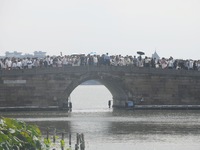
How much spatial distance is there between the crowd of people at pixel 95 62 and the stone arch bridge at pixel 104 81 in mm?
788

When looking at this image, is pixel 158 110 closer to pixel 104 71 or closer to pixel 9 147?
pixel 104 71

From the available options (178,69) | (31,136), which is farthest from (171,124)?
(31,136)

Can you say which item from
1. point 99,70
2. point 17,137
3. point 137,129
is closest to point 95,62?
point 99,70

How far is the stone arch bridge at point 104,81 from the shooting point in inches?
2013

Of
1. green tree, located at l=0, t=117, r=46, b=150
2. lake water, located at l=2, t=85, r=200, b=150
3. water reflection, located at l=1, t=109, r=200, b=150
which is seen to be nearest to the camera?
green tree, located at l=0, t=117, r=46, b=150

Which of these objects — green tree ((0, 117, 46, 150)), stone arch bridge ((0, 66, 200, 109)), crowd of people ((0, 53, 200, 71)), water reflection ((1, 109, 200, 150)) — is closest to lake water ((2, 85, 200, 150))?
water reflection ((1, 109, 200, 150))

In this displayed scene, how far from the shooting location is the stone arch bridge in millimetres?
51125

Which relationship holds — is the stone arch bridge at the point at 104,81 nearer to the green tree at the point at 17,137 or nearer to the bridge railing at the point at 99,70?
the bridge railing at the point at 99,70

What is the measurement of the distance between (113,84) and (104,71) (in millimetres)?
2712

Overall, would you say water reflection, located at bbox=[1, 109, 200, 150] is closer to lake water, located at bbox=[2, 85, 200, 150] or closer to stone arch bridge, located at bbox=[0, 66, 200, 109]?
lake water, located at bbox=[2, 85, 200, 150]

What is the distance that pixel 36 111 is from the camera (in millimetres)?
50500

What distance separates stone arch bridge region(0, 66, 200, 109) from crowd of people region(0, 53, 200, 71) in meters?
0.79

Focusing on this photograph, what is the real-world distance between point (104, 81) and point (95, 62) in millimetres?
3003

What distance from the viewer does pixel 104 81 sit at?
55.5 meters
